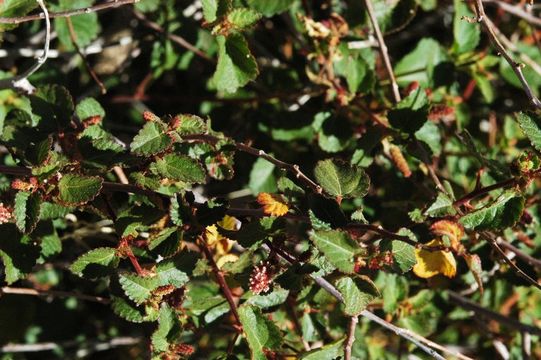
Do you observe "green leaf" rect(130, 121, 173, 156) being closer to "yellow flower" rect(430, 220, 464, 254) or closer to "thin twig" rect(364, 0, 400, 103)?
"yellow flower" rect(430, 220, 464, 254)

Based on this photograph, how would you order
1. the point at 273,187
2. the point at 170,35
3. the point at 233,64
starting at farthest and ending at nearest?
the point at 170,35
the point at 273,187
the point at 233,64

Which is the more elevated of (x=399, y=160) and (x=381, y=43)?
(x=381, y=43)

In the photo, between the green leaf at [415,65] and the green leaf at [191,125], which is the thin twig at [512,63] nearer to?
the green leaf at [415,65]

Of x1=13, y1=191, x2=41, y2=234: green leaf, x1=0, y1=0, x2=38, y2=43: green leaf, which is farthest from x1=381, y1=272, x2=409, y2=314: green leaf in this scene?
x1=0, y1=0, x2=38, y2=43: green leaf

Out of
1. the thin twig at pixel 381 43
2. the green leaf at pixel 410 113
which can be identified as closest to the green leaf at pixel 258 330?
the green leaf at pixel 410 113

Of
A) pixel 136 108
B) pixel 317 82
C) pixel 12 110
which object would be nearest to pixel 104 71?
pixel 136 108

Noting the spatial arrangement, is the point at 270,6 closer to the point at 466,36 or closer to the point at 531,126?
the point at 466,36

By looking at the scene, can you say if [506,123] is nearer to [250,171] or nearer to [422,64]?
[422,64]

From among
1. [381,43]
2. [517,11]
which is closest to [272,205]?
[381,43]
